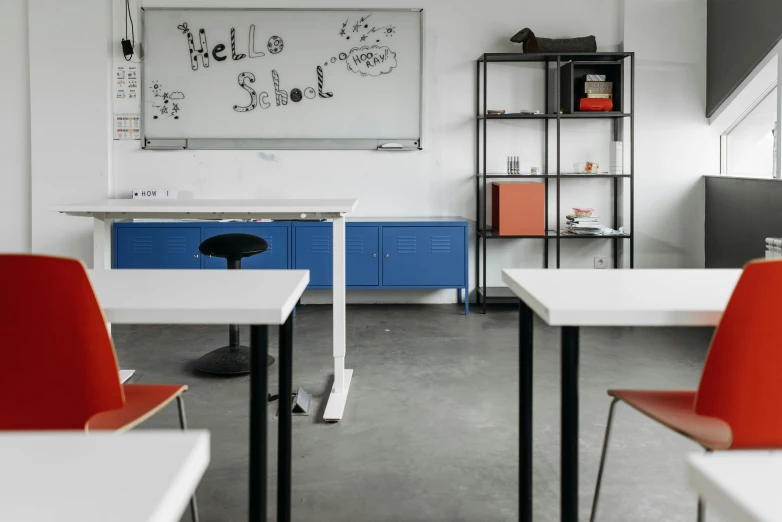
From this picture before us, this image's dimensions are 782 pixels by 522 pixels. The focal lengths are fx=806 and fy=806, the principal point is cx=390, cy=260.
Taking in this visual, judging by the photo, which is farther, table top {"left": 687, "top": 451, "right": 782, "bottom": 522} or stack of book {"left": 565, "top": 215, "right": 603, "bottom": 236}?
stack of book {"left": 565, "top": 215, "right": 603, "bottom": 236}

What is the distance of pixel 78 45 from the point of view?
618 centimetres

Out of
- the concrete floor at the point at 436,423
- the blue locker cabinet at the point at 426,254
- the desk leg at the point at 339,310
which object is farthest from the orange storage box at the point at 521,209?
the desk leg at the point at 339,310

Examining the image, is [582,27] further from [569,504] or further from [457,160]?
[569,504]

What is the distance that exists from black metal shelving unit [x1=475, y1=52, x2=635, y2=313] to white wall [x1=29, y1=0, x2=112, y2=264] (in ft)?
9.47

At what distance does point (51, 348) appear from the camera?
5.78ft

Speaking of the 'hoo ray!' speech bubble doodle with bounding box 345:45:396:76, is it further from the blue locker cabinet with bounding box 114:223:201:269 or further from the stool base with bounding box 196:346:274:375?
the stool base with bounding box 196:346:274:375

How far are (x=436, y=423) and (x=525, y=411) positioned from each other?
1.24 metres

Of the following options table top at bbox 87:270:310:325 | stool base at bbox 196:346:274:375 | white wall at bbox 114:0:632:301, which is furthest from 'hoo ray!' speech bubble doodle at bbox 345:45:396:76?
table top at bbox 87:270:310:325

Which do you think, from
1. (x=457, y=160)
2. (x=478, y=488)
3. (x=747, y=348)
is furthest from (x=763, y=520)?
(x=457, y=160)

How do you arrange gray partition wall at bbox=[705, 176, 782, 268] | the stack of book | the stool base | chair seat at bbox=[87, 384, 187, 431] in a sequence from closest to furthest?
chair seat at bbox=[87, 384, 187, 431]
the stool base
gray partition wall at bbox=[705, 176, 782, 268]
the stack of book

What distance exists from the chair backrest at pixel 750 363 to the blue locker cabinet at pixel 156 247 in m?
4.73

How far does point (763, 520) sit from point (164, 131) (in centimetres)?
611

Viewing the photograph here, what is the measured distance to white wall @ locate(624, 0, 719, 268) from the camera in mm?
6258

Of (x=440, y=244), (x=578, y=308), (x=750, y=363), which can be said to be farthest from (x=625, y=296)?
(x=440, y=244)
